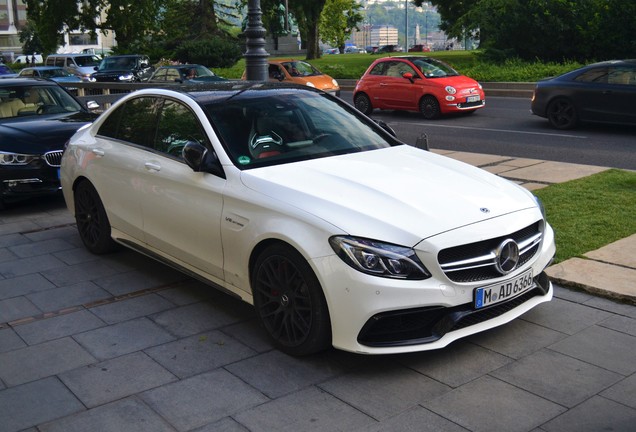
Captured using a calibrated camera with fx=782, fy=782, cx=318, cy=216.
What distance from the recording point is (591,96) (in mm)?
15555

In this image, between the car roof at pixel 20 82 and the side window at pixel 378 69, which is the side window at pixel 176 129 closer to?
the car roof at pixel 20 82

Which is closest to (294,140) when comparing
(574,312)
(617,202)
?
(574,312)

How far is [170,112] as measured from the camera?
241 inches

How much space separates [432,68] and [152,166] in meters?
14.9

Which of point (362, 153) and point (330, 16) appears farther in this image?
point (330, 16)

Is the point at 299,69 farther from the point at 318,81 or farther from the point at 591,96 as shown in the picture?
the point at 591,96

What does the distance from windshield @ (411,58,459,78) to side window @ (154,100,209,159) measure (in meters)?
14.3

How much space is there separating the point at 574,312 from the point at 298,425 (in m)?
2.41

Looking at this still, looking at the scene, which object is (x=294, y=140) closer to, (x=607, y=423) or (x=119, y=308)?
(x=119, y=308)

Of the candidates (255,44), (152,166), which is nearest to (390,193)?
(152,166)

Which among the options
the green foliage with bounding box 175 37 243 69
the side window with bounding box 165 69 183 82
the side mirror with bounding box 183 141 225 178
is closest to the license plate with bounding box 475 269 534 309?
the side mirror with bounding box 183 141 225 178

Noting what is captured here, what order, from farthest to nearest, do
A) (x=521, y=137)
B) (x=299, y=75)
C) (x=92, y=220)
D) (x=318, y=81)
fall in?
(x=299, y=75) < (x=318, y=81) < (x=521, y=137) < (x=92, y=220)

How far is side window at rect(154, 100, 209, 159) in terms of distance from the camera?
5.73m

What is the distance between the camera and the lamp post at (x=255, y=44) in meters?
11.8
